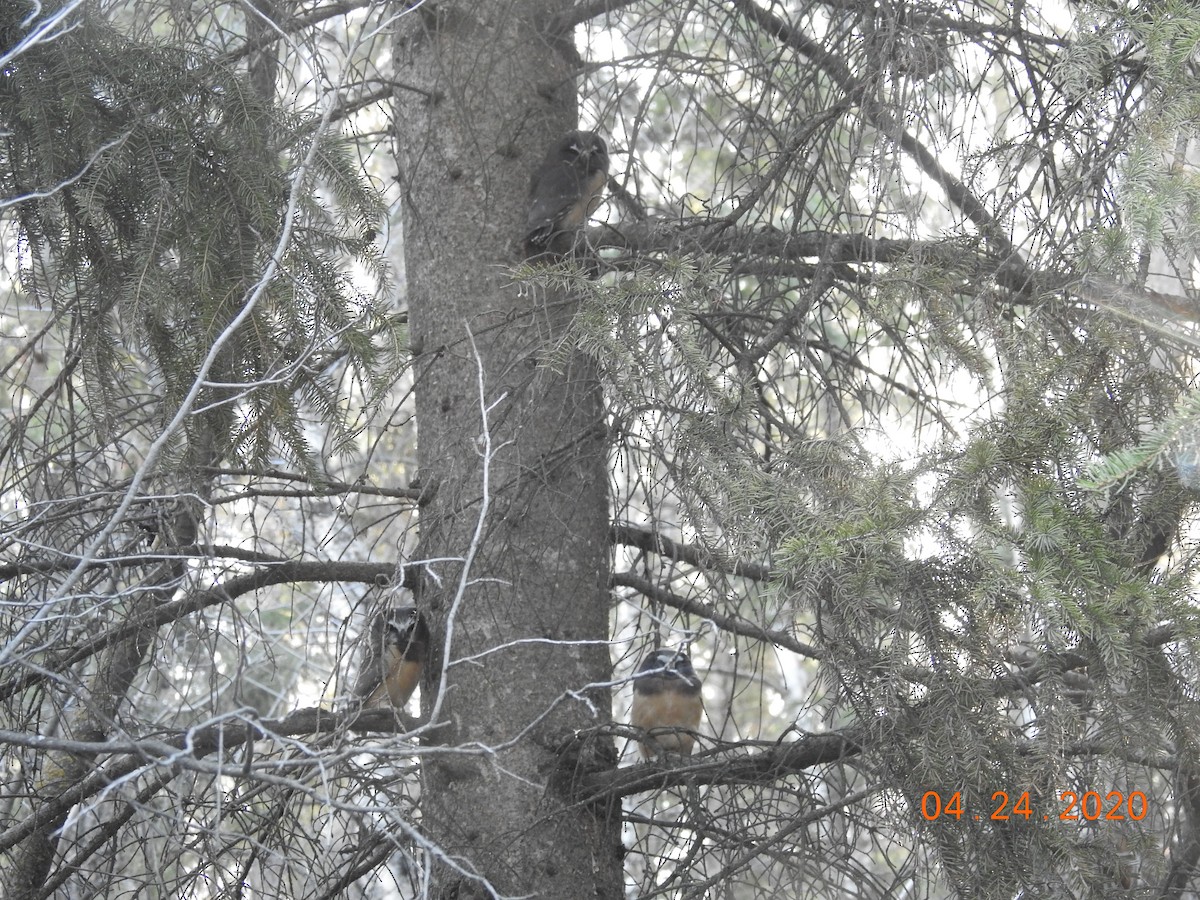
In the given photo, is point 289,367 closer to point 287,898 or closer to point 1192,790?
point 287,898

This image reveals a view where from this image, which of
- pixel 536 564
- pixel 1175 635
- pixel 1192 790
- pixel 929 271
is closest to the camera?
pixel 1175 635

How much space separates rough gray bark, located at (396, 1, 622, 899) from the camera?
328cm

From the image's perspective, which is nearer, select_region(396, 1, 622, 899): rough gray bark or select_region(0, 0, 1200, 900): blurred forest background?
select_region(0, 0, 1200, 900): blurred forest background

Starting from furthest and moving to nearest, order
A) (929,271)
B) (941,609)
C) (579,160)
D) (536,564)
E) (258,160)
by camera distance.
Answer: (579,160) → (536,564) → (258,160) → (929,271) → (941,609)

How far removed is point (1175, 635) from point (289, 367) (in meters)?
1.79

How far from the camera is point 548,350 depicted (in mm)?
2828

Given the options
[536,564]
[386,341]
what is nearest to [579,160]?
[386,341]

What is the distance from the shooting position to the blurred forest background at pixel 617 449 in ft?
7.30
